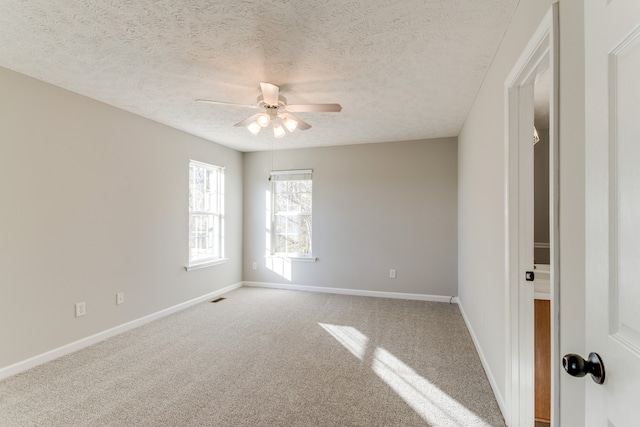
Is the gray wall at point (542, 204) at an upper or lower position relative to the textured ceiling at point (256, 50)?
lower

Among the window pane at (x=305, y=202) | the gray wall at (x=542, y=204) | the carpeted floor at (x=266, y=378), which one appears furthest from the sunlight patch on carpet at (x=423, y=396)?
the window pane at (x=305, y=202)

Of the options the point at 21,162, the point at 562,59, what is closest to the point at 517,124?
the point at 562,59

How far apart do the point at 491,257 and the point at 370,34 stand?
1792mm

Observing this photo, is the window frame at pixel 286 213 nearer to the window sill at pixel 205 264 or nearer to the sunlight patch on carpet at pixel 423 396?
the window sill at pixel 205 264

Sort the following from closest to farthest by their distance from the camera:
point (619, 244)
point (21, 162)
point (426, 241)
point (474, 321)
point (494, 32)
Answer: point (619, 244)
point (494, 32)
point (21, 162)
point (474, 321)
point (426, 241)

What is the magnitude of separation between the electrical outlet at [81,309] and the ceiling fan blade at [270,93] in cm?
259

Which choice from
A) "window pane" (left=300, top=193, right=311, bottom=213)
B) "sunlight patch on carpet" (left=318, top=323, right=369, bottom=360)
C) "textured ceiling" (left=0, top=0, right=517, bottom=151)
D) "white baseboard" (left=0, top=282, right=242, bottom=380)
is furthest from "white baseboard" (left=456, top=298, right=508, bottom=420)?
"white baseboard" (left=0, top=282, right=242, bottom=380)

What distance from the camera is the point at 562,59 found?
109cm

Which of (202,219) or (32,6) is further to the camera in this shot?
(202,219)

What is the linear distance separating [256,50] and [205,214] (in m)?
3.10

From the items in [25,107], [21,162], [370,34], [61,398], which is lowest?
[61,398]

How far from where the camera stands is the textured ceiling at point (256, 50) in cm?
171

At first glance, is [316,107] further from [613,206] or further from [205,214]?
[205,214]

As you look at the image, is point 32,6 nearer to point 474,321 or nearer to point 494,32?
point 494,32
